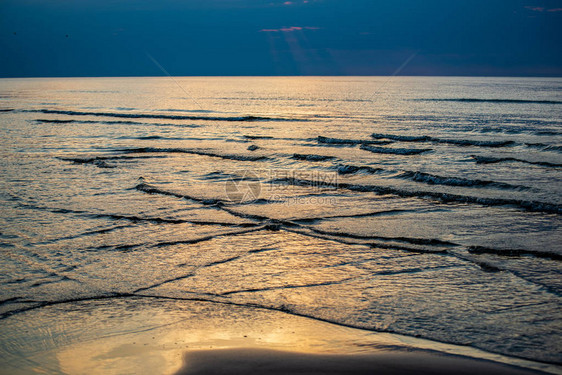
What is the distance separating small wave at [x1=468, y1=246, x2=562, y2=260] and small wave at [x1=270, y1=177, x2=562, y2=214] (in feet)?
8.25

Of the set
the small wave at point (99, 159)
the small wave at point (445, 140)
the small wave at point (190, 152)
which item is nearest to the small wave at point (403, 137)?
the small wave at point (445, 140)

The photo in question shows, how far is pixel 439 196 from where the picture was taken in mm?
9133

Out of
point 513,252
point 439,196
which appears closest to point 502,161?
point 439,196

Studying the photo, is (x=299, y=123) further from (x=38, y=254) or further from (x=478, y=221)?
(x=38, y=254)

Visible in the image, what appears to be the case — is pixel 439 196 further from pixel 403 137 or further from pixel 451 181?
pixel 403 137

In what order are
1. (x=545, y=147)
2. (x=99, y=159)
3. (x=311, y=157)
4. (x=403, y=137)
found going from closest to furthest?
(x=99, y=159)
(x=311, y=157)
(x=545, y=147)
(x=403, y=137)

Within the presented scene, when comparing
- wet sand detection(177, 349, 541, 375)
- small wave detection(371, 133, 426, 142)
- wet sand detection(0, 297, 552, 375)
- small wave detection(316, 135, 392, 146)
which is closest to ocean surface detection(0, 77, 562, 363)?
wet sand detection(0, 297, 552, 375)

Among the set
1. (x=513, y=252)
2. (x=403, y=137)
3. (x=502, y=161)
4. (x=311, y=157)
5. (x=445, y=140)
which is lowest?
(x=513, y=252)

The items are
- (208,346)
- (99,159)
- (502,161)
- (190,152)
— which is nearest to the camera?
(208,346)

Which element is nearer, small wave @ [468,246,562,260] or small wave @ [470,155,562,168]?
small wave @ [468,246,562,260]

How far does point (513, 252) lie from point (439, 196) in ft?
10.8

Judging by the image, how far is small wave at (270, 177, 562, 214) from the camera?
Answer: 8281mm

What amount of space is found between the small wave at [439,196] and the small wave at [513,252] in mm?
2514

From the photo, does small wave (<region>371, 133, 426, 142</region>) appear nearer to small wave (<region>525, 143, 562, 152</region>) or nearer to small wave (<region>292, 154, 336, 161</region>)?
small wave (<region>525, 143, 562, 152</region>)
